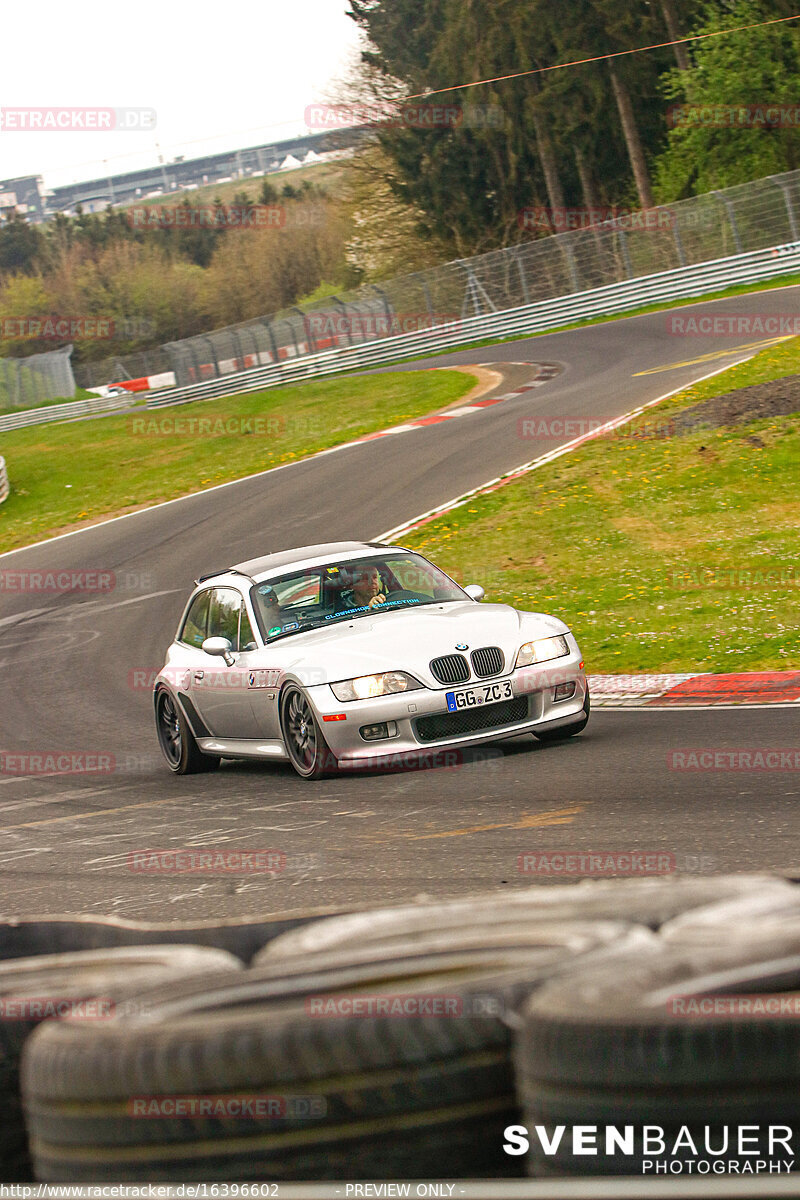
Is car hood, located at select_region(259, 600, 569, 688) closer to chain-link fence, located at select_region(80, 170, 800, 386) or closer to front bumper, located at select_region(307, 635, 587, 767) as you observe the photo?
front bumper, located at select_region(307, 635, 587, 767)

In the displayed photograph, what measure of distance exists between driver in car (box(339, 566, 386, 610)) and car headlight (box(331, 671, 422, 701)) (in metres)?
1.34

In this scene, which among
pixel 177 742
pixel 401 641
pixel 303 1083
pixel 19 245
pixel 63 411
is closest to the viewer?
pixel 303 1083

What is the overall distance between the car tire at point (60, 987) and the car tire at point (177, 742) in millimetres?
6852

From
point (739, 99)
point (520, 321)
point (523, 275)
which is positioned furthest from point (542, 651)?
point (739, 99)

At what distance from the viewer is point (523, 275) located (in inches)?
1735

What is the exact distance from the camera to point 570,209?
56812 millimetres

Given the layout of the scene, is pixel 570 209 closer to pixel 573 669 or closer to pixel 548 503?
pixel 548 503

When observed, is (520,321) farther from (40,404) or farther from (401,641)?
(401,641)

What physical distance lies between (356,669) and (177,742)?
2.49 meters

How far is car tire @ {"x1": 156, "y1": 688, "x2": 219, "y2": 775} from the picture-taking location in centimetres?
1029

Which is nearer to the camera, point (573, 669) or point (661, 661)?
point (573, 669)

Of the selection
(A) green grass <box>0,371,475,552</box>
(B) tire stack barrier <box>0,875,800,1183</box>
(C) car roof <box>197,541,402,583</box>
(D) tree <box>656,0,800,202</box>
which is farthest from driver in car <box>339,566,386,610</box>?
(D) tree <box>656,0,800,202</box>

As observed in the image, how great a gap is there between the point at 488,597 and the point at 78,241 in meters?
123

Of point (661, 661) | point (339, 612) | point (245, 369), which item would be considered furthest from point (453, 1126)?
point (245, 369)
